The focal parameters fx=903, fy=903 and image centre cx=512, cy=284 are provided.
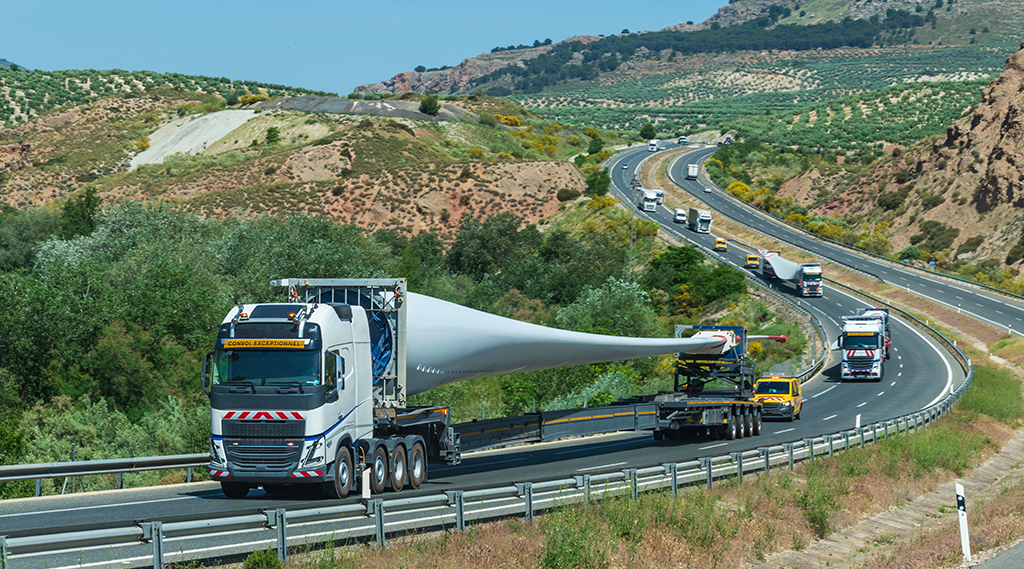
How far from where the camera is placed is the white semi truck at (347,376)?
52.2 ft

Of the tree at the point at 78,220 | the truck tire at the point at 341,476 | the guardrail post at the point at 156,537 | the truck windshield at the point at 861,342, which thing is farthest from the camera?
the tree at the point at 78,220

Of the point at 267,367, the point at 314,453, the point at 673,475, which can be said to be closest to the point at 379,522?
the point at 314,453

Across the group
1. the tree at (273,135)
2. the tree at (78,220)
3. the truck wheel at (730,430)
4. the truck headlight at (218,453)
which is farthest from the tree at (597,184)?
the truck headlight at (218,453)

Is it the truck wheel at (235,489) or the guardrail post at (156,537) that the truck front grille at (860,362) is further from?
the guardrail post at (156,537)

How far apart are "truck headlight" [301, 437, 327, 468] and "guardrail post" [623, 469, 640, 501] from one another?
19.1 ft

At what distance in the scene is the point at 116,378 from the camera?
123 ft

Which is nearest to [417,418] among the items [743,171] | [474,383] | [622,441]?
[622,441]

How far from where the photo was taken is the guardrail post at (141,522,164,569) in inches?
403

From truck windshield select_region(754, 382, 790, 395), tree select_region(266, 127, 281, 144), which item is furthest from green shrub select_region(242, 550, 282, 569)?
tree select_region(266, 127, 281, 144)

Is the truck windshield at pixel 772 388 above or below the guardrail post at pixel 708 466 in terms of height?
below

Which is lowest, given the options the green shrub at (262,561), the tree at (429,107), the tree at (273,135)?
the green shrub at (262,561)

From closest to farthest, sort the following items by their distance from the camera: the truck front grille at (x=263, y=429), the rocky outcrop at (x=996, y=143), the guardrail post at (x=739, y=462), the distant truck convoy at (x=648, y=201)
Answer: the truck front grille at (x=263, y=429), the guardrail post at (x=739, y=462), the rocky outcrop at (x=996, y=143), the distant truck convoy at (x=648, y=201)

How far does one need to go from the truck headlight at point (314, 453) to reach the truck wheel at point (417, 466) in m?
2.80

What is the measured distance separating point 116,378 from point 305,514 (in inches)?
1126
